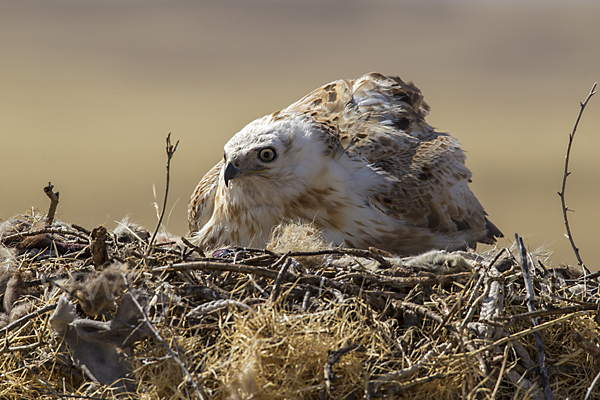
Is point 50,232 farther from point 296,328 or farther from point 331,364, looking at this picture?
point 331,364

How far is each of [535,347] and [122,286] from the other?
197cm

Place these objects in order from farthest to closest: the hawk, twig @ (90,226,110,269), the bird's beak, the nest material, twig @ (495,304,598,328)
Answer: the hawk, the bird's beak, twig @ (90,226,110,269), twig @ (495,304,598,328), the nest material

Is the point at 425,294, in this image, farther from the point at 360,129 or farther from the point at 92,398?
the point at 360,129

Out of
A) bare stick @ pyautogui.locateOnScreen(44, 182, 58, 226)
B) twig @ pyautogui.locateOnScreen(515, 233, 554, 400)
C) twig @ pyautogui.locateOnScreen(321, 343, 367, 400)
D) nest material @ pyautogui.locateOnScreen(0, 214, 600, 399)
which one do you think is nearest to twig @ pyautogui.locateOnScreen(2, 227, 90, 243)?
bare stick @ pyautogui.locateOnScreen(44, 182, 58, 226)

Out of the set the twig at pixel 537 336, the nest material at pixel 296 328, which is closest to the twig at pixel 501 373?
the nest material at pixel 296 328

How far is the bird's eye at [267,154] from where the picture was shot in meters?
4.29

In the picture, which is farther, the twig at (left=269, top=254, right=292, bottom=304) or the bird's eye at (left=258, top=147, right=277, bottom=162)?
the bird's eye at (left=258, top=147, right=277, bottom=162)

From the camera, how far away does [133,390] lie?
2.57m

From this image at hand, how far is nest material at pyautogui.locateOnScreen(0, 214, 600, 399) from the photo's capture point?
2.48 metres

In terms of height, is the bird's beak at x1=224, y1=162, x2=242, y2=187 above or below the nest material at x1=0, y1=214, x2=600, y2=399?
above

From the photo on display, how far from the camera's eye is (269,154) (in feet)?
14.1

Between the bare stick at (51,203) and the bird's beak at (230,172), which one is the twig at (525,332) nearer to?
the bird's beak at (230,172)

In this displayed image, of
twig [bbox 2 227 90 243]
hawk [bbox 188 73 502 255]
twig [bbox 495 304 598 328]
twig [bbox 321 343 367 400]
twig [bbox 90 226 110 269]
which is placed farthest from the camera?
hawk [bbox 188 73 502 255]

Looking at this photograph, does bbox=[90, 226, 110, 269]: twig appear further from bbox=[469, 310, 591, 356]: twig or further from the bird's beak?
bbox=[469, 310, 591, 356]: twig
